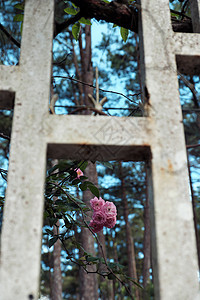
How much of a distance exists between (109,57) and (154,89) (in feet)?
27.5

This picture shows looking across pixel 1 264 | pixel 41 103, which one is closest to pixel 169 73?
pixel 41 103

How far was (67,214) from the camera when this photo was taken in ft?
6.04

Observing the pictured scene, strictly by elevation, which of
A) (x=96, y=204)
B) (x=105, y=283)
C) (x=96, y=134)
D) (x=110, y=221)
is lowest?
(x=105, y=283)

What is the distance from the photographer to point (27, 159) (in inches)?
39.5

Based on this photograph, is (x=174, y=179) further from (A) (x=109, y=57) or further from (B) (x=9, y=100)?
(A) (x=109, y=57)

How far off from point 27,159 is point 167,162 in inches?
18.1

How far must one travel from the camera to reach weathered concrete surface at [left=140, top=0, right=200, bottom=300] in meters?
0.90

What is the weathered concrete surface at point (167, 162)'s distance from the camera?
2.97 feet

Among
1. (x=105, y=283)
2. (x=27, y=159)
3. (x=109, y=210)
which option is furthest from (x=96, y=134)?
(x=105, y=283)

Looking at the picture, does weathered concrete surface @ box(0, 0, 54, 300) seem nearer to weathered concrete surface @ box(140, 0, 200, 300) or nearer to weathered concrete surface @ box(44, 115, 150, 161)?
weathered concrete surface @ box(44, 115, 150, 161)

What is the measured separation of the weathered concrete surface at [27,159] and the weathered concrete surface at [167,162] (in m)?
0.36

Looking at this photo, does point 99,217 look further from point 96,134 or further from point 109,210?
point 96,134

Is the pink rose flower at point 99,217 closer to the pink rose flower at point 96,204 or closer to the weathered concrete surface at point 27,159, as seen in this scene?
the pink rose flower at point 96,204

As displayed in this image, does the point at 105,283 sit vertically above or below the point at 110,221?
below
